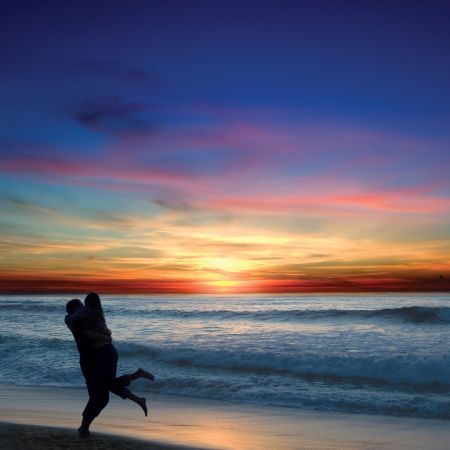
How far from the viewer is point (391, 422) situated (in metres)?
9.25

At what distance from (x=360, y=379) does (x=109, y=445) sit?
844 cm

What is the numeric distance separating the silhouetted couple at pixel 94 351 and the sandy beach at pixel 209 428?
1.88ft

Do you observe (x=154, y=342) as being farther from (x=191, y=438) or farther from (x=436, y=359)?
(x=191, y=438)

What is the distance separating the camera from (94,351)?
7133 millimetres

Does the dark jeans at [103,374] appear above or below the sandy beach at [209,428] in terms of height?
above

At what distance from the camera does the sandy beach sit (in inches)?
281

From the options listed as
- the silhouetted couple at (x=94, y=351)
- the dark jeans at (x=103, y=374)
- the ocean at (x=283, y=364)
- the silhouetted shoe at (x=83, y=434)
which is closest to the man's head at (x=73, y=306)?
the silhouetted couple at (x=94, y=351)

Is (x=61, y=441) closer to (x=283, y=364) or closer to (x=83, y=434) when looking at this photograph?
(x=83, y=434)

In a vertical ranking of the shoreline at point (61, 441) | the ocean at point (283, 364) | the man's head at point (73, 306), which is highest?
the man's head at point (73, 306)

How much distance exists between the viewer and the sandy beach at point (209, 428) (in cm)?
715

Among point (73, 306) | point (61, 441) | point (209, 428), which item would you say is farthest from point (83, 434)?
point (209, 428)

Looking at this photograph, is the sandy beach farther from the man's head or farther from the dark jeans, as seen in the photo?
the man's head

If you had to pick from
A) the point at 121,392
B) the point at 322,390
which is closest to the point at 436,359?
the point at 322,390

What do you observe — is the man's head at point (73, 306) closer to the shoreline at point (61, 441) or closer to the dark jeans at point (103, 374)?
the dark jeans at point (103, 374)
